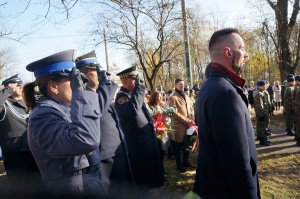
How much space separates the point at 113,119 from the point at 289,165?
4628 millimetres

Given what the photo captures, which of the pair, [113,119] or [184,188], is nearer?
[113,119]

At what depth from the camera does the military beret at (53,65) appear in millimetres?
2244

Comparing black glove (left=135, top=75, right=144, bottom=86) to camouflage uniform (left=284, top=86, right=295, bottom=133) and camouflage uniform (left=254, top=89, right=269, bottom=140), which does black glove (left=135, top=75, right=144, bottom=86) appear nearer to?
camouflage uniform (left=254, top=89, right=269, bottom=140)

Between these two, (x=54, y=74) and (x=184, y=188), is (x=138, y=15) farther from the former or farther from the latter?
(x=54, y=74)

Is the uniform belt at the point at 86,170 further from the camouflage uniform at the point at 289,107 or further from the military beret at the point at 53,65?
the camouflage uniform at the point at 289,107

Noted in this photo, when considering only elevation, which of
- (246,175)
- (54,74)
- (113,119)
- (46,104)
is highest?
(54,74)

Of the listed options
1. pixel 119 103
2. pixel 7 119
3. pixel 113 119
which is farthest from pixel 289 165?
pixel 7 119

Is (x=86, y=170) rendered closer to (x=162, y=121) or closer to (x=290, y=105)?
(x=162, y=121)

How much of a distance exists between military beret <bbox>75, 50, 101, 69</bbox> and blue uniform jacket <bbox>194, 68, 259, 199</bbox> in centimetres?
114

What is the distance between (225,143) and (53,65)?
131cm

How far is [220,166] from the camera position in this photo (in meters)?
2.25

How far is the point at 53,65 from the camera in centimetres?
226

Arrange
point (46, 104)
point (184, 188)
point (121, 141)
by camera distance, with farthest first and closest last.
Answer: point (184, 188)
point (121, 141)
point (46, 104)

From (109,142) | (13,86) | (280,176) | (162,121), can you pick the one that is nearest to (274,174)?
(280,176)
